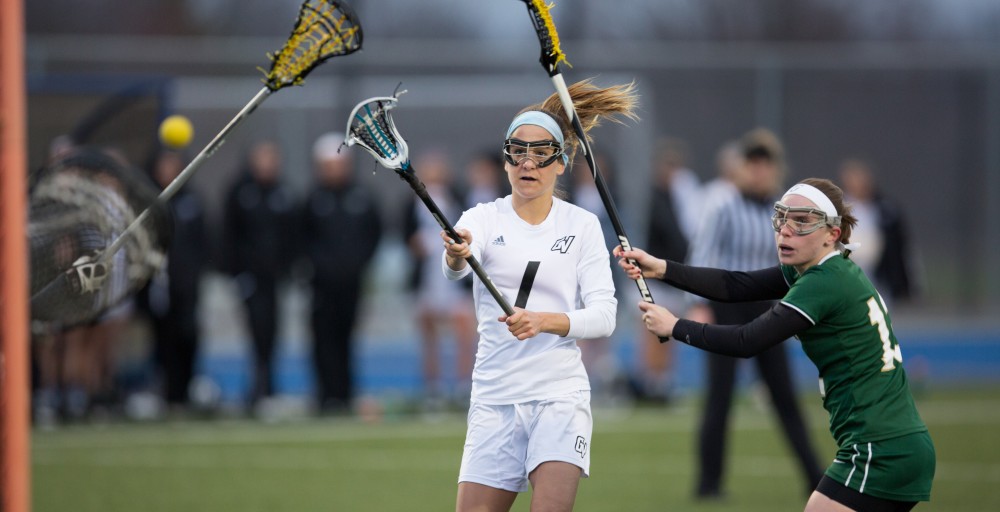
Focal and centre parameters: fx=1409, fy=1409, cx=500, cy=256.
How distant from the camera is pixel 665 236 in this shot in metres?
13.2

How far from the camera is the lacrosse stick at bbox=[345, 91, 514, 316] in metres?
5.25

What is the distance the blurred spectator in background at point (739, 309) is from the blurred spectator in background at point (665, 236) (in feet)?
13.1

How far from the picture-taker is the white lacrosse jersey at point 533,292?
5.51 m

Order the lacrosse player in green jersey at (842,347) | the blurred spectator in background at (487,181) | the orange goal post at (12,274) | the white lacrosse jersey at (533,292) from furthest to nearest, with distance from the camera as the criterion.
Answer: the blurred spectator in background at (487,181), the white lacrosse jersey at (533,292), the lacrosse player in green jersey at (842,347), the orange goal post at (12,274)

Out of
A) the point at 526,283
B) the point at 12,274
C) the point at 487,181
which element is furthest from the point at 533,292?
the point at 487,181

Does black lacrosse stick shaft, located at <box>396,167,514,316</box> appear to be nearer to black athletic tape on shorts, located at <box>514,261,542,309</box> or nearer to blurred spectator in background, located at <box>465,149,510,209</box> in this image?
black athletic tape on shorts, located at <box>514,261,542,309</box>

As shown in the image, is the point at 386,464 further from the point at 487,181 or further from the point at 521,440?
the point at 521,440

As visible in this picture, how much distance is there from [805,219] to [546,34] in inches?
49.6

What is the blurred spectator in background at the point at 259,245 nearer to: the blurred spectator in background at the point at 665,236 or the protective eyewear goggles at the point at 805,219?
the blurred spectator in background at the point at 665,236

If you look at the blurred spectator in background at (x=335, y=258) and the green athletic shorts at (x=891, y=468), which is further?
the blurred spectator in background at (x=335, y=258)

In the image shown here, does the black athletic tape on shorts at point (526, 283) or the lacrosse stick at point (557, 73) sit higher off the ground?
the lacrosse stick at point (557, 73)

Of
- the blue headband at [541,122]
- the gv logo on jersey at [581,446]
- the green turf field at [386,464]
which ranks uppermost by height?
the blue headband at [541,122]

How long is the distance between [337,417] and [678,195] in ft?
13.2

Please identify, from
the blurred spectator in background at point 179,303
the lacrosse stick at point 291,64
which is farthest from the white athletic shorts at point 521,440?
the blurred spectator in background at point 179,303
